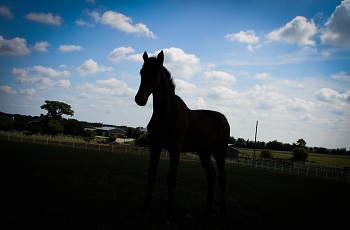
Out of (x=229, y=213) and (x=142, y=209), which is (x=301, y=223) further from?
(x=142, y=209)

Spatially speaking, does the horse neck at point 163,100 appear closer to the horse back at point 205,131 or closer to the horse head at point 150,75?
the horse head at point 150,75

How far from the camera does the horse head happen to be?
468 cm

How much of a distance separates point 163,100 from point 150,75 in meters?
0.61

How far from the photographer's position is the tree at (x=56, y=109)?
9250 cm

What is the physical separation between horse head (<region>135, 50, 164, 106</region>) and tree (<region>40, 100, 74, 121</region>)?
97.8m

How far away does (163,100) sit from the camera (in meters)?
5.18

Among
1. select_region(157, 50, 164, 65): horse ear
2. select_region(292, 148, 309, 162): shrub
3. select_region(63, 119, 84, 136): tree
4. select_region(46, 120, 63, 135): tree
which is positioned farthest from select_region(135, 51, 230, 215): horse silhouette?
select_region(63, 119, 84, 136): tree

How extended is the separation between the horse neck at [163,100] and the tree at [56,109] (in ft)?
320

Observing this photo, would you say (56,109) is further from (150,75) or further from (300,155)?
(150,75)

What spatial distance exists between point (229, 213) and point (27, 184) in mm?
5241

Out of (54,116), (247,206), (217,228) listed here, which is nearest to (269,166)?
(247,206)

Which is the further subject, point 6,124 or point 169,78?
point 6,124

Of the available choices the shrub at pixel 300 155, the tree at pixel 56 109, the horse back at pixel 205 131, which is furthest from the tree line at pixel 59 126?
the horse back at pixel 205 131

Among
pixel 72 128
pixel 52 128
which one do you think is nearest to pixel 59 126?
pixel 52 128
